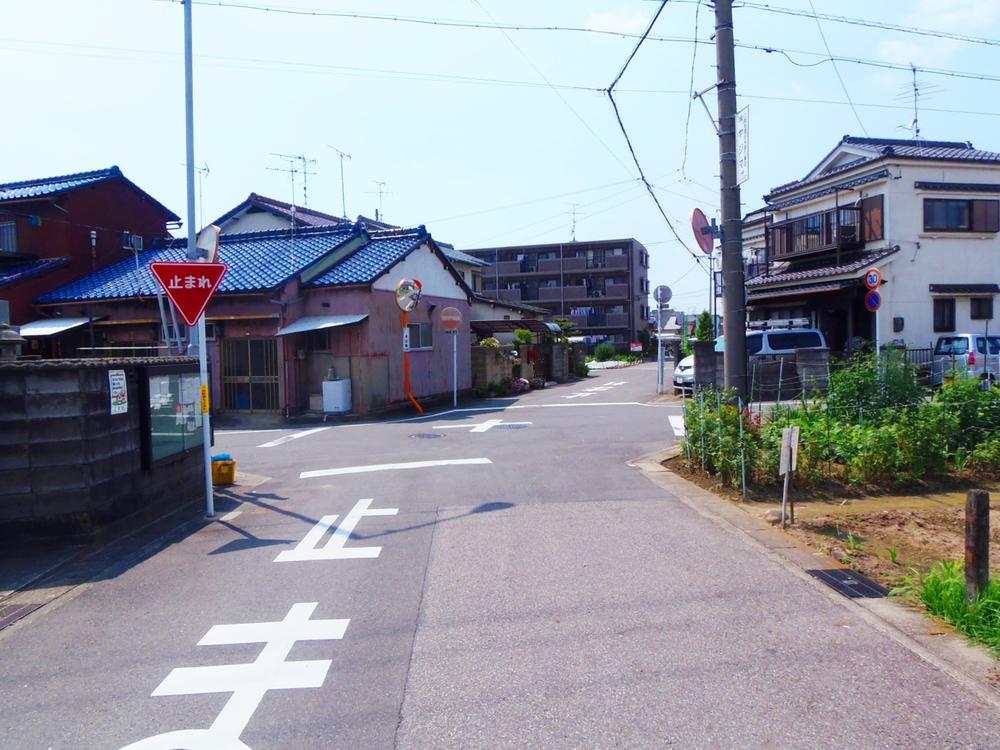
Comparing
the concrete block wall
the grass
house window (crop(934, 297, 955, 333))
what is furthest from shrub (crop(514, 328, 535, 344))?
the grass

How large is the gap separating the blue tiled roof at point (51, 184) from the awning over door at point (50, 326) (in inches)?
160

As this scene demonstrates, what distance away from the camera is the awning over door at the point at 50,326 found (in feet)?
66.5

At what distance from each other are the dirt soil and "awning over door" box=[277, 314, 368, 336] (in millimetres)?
11476

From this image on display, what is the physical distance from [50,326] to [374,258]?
8.95 metres

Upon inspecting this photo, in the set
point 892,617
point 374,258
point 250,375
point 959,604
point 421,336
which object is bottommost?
point 892,617

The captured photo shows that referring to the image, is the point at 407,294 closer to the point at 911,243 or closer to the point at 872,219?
the point at 872,219

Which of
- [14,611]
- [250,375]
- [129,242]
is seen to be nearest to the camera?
[14,611]

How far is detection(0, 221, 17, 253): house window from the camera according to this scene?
75.2 ft

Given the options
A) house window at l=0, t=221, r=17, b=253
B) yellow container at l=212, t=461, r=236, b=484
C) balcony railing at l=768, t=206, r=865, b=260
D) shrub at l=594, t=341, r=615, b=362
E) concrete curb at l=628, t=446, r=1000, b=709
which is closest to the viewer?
concrete curb at l=628, t=446, r=1000, b=709

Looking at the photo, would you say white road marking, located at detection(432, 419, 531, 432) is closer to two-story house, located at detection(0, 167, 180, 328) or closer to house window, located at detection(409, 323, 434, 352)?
house window, located at detection(409, 323, 434, 352)

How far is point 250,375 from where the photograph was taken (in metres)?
19.6

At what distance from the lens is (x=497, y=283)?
59.6 meters

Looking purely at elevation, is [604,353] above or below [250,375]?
above

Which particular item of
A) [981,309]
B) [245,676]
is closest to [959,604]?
[245,676]
